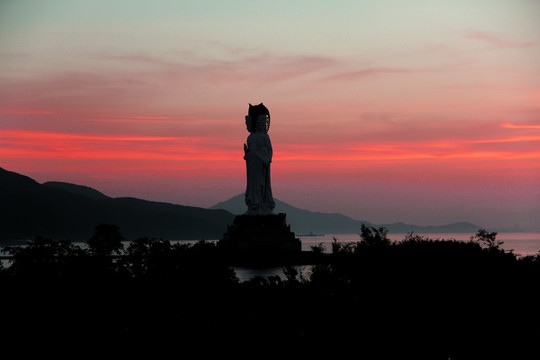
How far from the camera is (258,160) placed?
6222 cm

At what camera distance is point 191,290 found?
2773 centimetres

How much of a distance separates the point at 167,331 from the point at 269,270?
1215 inches

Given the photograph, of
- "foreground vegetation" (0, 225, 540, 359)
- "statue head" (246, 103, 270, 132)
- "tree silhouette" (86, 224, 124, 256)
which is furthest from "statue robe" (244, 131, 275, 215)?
"tree silhouette" (86, 224, 124, 256)

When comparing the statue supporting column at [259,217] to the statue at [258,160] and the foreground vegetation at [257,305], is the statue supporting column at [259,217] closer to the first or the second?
the statue at [258,160]

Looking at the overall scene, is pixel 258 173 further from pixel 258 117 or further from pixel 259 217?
pixel 258 117

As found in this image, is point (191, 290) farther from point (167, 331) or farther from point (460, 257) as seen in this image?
point (460, 257)

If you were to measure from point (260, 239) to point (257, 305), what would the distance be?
1275 inches

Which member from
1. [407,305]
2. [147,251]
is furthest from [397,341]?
[147,251]

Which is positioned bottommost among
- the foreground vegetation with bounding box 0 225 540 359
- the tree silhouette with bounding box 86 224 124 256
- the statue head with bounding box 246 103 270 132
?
the foreground vegetation with bounding box 0 225 540 359

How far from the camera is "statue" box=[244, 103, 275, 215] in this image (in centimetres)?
6212

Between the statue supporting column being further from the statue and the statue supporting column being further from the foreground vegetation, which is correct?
the foreground vegetation

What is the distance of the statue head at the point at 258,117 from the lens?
6212 cm

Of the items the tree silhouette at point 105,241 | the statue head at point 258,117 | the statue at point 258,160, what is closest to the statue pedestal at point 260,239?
the statue at point 258,160

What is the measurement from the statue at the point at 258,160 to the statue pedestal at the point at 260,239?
51.4 inches
